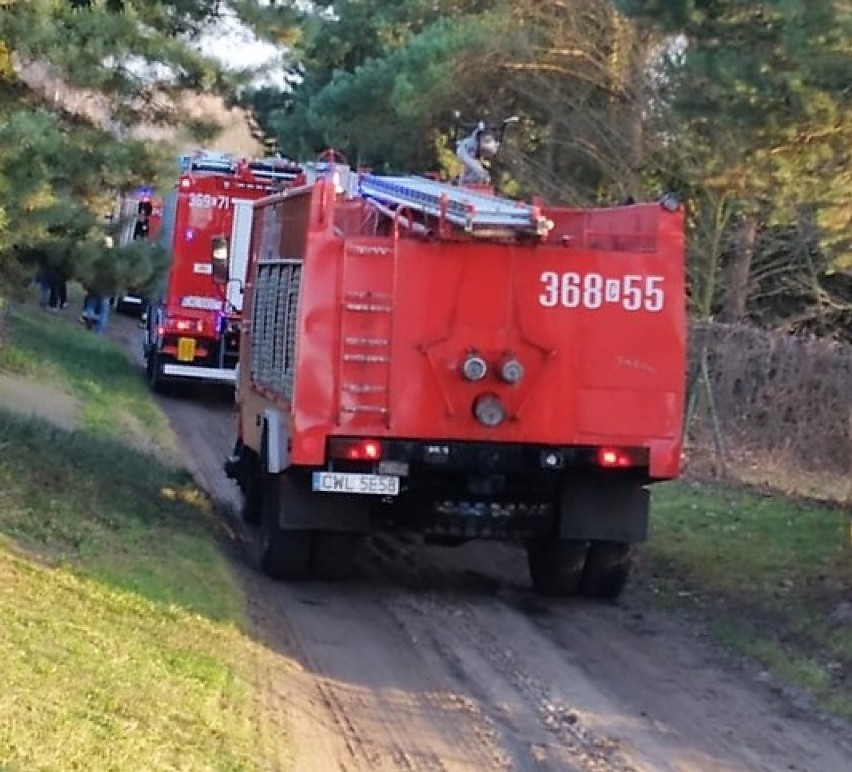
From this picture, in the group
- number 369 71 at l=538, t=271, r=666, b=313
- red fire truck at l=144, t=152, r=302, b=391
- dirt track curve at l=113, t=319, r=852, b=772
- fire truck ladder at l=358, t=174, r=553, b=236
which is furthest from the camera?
red fire truck at l=144, t=152, r=302, b=391

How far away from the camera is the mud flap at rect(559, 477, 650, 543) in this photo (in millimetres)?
12992

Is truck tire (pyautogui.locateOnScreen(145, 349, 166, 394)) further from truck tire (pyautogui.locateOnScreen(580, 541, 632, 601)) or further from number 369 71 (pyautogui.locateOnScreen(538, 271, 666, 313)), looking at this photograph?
number 369 71 (pyautogui.locateOnScreen(538, 271, 666, 313))

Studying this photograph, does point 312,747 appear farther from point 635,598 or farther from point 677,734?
point 635,598

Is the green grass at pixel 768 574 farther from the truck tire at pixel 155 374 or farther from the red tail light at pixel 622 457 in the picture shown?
the truck tire at pixel 155 374

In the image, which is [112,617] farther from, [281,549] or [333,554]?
[333,554]

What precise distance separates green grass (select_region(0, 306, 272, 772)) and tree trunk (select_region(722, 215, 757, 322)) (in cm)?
1386

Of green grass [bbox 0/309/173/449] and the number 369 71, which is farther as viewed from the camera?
green grass [bbox 0/309/173/449]

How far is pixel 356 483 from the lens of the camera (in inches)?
490

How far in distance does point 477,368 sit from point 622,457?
1272 mm

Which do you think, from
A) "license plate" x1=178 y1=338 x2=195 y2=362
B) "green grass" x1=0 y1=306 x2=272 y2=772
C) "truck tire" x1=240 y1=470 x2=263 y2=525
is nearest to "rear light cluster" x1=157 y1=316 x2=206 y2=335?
"license plate" x1=178 y1=338 x2=195 y2=362

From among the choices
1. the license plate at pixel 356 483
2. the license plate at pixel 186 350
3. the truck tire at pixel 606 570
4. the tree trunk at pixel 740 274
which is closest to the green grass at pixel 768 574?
the truck tire at pixel 606 570

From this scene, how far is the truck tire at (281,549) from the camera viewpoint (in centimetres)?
1338

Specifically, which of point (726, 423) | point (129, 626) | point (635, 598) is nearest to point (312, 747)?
point (129, 626)

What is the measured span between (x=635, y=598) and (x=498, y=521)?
159 centimetres
